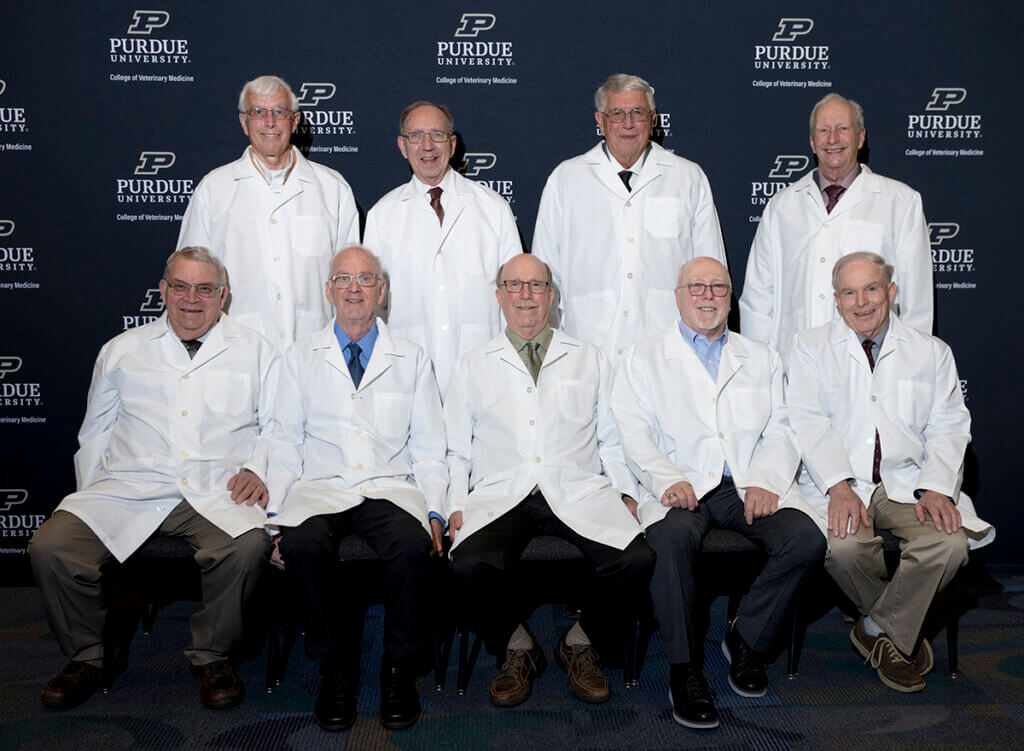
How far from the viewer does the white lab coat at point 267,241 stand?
11.7ft

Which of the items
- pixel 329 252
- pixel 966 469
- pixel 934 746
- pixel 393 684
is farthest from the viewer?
pixel 966 469

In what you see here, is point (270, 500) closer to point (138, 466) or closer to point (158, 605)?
point (138, 466)

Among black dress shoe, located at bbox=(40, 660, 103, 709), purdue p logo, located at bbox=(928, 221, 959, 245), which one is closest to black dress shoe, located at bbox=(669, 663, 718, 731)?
black dress shoe, located at bbox=(40, 660, 103, 709)

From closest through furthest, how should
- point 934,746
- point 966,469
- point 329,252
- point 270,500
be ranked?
point 934,746 < point 270,500 < point 329,252 < point 966,469

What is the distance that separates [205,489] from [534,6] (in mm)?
2643

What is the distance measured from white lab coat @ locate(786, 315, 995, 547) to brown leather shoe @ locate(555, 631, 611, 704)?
3.20ft

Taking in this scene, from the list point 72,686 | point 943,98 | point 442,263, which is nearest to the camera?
point 72,686

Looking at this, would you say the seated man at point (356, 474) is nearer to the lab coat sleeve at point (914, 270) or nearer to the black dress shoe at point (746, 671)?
the black dress shoe at point (746, 671)

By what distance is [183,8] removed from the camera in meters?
3.98

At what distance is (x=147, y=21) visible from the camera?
3984mm

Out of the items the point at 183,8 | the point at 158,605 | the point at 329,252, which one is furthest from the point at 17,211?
the point at 158,605

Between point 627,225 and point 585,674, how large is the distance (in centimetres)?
181

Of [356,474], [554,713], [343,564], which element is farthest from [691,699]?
[356,474]

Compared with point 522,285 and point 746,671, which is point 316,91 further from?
point 746,671
